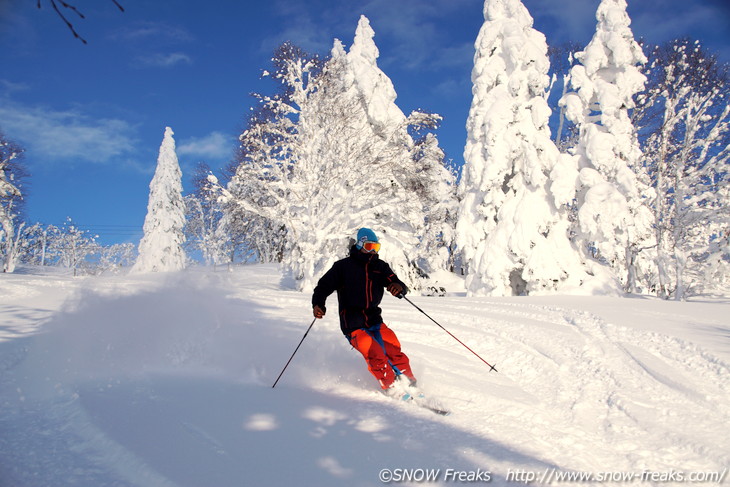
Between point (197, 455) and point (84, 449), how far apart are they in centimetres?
78

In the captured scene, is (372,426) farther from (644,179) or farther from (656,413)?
(644,179)

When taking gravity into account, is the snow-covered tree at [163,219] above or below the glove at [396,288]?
above

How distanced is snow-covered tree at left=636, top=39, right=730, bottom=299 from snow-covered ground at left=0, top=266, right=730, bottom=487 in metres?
11.3

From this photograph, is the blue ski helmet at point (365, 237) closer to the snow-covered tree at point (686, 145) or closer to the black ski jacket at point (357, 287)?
the black ski jacket at point (357, 287)

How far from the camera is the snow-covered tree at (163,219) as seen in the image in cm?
3250

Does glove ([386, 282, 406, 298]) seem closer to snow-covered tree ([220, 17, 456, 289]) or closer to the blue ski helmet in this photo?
the blue ski helmet

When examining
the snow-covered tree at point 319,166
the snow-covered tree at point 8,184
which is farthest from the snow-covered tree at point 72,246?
the snow-covered tree at point 319,166

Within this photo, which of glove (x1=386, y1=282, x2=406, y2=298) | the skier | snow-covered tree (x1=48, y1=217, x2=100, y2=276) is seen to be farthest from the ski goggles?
snow-covered tree (x1=48, y1=217, x2=100, y2=276)

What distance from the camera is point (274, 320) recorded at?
28.9ft

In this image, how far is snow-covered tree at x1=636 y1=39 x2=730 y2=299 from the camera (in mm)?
16703

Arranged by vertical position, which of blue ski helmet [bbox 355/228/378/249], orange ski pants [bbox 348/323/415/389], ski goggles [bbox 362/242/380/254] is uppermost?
blue ski helmet [bbox 355/228/378/249]

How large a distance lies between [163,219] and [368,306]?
3225 centimetres

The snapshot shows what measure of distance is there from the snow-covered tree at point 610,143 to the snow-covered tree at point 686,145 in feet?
3.46

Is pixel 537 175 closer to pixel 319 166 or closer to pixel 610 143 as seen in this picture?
pixel 610 143
